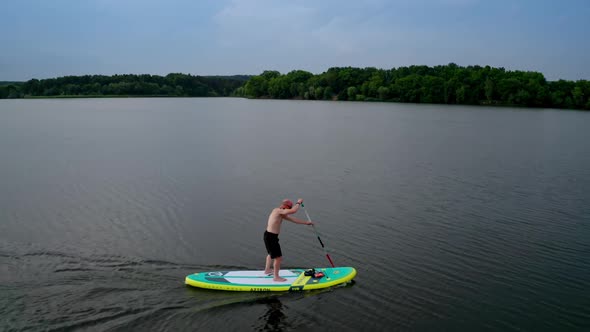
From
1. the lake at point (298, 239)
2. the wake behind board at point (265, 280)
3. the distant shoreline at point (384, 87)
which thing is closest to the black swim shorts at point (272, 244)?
the wake behind board at point (265, 280)

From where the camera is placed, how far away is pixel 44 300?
35.8ft

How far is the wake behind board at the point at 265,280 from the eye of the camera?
11.8 meters

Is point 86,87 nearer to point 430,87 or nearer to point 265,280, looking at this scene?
point 430,87

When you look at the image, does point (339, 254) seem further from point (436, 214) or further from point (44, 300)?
point (44, 300)

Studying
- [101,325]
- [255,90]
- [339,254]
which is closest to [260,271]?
[339,254]

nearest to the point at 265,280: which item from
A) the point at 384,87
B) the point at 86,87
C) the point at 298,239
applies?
the point at 298,239

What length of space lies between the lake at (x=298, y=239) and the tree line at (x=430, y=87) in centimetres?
9312

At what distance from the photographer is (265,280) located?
39.4ft

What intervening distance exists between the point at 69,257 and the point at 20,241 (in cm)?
265

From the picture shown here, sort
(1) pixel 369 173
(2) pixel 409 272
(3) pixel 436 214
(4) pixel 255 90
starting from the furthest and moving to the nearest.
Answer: (4) pixel 255 90, (1) pixel 369 173, (3) pixel 436 214, (2) pixel 409 272

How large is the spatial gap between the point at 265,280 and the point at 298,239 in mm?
3961

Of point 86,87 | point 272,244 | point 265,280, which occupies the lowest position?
point 265,280

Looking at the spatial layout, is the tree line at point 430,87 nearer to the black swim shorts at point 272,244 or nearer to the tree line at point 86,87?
the tree line at point 86,87

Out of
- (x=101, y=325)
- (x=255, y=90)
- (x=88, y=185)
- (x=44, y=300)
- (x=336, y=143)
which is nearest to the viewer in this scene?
(x=101, y=325)
